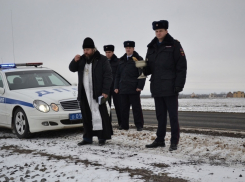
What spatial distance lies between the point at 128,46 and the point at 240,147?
3787mm

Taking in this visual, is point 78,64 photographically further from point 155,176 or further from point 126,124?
point 155,176

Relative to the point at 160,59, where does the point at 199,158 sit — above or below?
below

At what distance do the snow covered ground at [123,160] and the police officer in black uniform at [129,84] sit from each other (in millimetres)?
1383

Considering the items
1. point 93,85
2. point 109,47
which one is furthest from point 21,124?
point 109,47

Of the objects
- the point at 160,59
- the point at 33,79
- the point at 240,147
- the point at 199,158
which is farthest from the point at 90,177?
the point at 33,79

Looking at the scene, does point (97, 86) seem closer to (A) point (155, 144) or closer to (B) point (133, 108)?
(A) point (155, 144)

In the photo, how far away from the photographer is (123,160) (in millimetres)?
5043

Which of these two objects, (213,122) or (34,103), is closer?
(34,103)

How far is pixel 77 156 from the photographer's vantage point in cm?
544

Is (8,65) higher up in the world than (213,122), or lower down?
higher up

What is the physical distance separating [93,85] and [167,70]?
1543mm

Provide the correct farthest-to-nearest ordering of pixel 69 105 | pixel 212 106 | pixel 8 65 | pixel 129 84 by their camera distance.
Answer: pixel 212 106, pixel 8 65, pixel 129 84, pixel 69 105

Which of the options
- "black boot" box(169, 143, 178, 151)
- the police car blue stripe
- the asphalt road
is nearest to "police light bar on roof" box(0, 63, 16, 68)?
the police car blue stripe

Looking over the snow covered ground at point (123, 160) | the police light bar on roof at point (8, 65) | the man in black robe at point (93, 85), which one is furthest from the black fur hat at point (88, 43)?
the police light bar on roof at point (8, 65)
